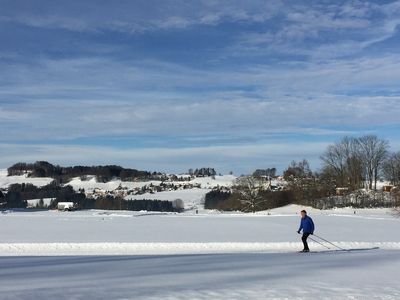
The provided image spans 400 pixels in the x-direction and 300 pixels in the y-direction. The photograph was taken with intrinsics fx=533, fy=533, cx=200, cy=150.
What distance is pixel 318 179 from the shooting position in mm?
98625

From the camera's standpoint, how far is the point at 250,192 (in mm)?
89000

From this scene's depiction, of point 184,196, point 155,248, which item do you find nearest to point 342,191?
point 184,196

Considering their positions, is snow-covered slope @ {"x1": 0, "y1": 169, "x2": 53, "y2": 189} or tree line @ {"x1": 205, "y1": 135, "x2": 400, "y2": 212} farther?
snow-covered slope @ {"x1": 0, "y1": 169, "x2": 53, "y2": 189}

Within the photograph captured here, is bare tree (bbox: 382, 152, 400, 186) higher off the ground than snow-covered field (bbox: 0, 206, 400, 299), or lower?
higher

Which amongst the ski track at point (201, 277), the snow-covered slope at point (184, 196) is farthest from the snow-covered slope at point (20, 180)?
the ski track at point (201, 277)

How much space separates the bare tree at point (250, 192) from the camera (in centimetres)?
8725

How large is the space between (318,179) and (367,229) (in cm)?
6579

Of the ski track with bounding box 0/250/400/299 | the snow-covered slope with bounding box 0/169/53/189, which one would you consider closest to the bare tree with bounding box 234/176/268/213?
the ski track with bounding box 0/250/400/299

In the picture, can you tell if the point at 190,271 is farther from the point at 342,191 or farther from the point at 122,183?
the point at 122,183

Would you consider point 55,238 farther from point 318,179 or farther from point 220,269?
point 318,179

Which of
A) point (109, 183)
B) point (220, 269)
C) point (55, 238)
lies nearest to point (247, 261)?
point (220, 269)

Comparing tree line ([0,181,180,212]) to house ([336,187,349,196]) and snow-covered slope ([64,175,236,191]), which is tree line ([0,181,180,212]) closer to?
snow-covered slope ([64,175,236,191])

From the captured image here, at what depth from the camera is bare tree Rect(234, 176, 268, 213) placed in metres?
87.2

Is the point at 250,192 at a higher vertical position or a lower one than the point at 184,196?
higher
